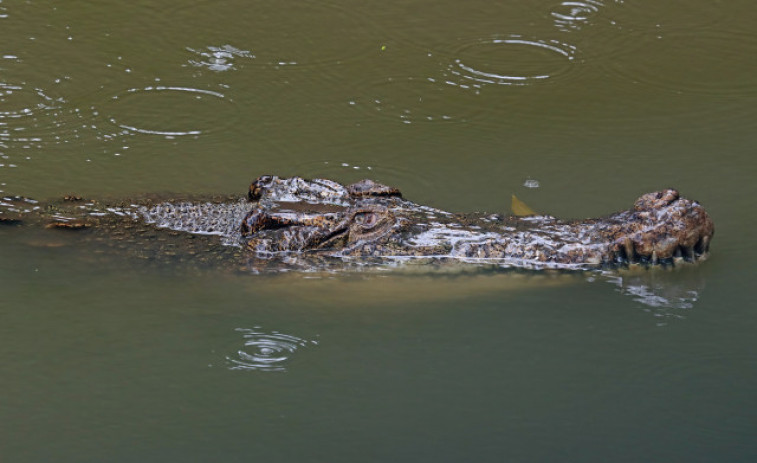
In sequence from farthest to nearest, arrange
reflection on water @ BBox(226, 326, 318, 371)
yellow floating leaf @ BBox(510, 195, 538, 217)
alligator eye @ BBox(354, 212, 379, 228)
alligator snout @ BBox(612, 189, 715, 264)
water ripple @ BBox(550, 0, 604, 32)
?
water ripple @ BBox(550, 0, 604, 32) → yellow floating leaf @ BBox(510, 195, 538, 217) → alligator eye @ BBox(354, 212, 379, 228) → alligator snout @ BBox(612, 189, 715, 264) → reflection on water @ BBox(226, 326, 318, 371)

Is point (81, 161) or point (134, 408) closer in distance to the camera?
point (134, 408)

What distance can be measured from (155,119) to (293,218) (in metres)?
2.25

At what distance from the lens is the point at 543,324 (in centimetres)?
452

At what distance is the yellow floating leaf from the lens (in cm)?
590

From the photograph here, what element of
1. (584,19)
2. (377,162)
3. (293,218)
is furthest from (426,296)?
(584,19)

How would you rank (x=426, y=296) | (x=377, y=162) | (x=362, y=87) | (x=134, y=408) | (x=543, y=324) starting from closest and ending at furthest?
(x=134, y=408), (x=543, y=324), (x=426, y=296), (x=377, y=162), (x=362, y=87)

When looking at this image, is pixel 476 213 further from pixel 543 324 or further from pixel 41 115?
pixel 41 115

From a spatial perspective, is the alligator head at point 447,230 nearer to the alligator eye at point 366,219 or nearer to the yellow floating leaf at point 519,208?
the alligator eye at point 366,219

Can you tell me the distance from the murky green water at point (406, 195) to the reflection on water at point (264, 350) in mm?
16

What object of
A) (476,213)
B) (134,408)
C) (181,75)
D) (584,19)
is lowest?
(134,408)

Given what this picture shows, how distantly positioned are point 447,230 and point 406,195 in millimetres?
930

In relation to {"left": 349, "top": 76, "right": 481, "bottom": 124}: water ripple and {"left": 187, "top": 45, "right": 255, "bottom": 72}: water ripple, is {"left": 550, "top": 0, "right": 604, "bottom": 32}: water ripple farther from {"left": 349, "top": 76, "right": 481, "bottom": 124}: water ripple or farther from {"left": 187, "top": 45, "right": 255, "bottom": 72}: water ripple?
{"left": 187, "top": 45, "right": 255, "bottom": 72}: water ripple

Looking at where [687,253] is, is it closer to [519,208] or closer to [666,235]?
[666,235]

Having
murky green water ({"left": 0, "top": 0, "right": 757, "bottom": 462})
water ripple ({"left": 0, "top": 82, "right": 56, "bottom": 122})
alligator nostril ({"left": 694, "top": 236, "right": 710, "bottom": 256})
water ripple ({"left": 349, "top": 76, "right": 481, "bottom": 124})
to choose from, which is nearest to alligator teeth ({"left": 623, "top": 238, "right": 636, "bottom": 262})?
murky green water ({"left": 0, "top": 0, "right": 757, "bottom": 462})
